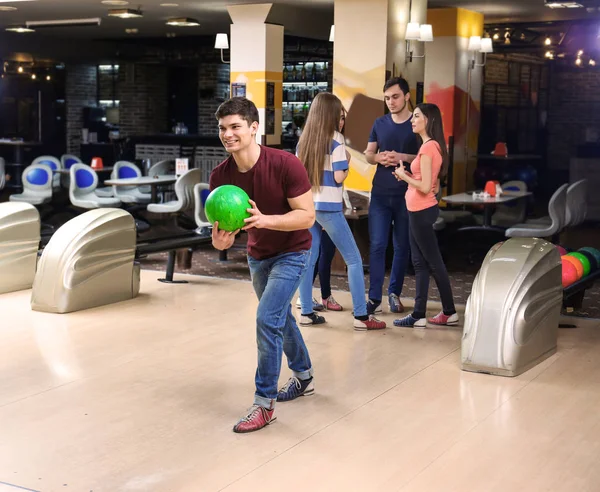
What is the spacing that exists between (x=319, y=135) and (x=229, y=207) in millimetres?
2165

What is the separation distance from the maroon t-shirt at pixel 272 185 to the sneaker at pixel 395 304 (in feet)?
8.68

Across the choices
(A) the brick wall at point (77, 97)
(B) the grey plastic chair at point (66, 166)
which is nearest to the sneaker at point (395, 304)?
(B) the grey plastic chair at point (66, 166)

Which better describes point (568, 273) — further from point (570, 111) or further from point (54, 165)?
point (570, 111)

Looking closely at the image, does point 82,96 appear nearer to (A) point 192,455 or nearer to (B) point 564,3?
(B) point 564,3

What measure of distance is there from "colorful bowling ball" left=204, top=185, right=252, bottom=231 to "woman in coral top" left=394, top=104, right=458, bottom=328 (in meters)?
2.21

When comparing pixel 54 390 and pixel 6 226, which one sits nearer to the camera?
pixel 54 390

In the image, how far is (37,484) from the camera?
3463 millimetres

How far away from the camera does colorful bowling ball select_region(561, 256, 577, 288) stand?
6379 mm

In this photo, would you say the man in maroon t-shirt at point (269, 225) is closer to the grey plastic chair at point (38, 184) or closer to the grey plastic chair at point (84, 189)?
the grey plastic chair at point (84, 189)

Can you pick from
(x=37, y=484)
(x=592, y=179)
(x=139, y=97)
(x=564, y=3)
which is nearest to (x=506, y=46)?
(x=592, y=179)

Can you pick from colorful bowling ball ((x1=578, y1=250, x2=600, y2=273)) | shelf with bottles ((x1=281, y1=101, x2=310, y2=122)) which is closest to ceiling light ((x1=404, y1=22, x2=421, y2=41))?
colorful bowling ball ((x1=578, y1=250, x2=600, y2=273))

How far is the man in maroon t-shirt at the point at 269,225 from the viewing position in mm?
3912

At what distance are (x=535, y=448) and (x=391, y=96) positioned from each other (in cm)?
300

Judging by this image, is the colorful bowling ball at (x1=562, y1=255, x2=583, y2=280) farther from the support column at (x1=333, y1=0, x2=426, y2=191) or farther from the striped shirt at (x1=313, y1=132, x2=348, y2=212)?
the support column at (x1=333, y1=0, x2=426, y2=191)
